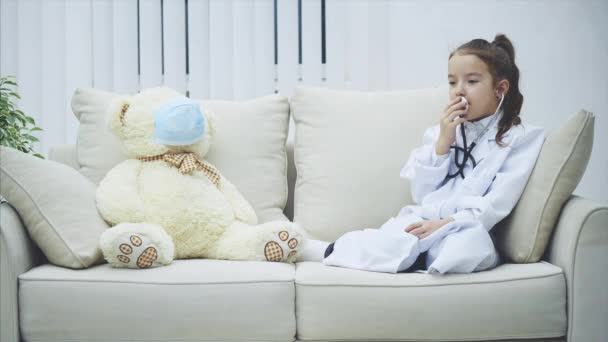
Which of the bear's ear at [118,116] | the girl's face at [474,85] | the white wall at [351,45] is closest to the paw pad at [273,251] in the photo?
the bear's ear at [118,116]

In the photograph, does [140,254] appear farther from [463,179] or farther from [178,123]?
[463,179]

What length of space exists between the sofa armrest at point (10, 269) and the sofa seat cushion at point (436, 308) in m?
0.69

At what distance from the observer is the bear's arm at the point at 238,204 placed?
1.79m

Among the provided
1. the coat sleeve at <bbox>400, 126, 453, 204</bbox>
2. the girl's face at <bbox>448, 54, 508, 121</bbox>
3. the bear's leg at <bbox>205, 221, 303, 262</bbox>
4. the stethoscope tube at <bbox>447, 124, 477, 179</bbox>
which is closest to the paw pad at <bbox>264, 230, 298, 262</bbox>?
the bear's leg at <bbox>205, 221, 303, 262</bbox>

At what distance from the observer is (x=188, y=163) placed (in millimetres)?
1717

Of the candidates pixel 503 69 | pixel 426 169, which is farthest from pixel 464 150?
pixel 503 69

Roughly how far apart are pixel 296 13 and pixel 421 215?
1.20m

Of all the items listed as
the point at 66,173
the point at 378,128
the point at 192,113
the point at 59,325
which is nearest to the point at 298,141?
the point at 378,128

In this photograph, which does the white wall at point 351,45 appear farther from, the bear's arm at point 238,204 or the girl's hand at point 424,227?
the girl's hand at point 424,227

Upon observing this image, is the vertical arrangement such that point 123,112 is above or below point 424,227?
above

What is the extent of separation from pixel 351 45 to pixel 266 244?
1.23 m

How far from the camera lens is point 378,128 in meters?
1.96

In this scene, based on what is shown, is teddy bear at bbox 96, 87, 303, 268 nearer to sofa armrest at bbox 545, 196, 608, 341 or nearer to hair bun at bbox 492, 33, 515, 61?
sofa armrest at bbox 545, 196, 608, 341

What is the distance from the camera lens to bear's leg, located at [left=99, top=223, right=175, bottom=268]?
4.77 feet
